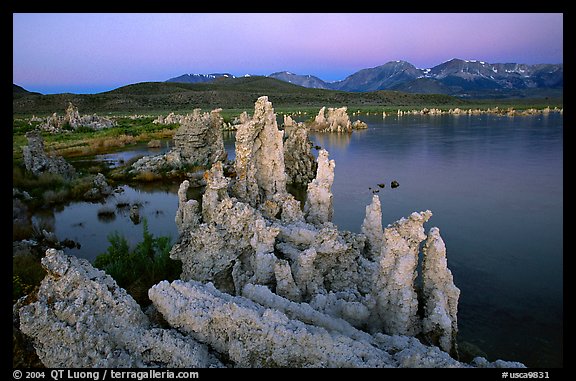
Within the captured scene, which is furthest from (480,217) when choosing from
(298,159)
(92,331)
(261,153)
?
(92,331)

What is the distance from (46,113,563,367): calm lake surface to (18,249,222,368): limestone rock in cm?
555

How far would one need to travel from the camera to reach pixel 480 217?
15016mm

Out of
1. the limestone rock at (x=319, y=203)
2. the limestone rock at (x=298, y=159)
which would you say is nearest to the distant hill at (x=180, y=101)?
the limestone rock at (x=298, y=159)

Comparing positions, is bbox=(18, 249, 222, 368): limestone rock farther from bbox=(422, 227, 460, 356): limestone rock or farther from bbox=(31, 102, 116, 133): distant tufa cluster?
bbox=(31, 102, 116, 133): distant tufa cluster

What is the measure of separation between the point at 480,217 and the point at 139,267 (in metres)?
12.0

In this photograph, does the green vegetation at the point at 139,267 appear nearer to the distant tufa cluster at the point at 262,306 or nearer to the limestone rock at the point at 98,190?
the distant tufa cluster at the point at 262,306

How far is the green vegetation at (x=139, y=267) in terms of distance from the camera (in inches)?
344

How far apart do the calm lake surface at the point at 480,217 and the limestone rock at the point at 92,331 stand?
5548mm

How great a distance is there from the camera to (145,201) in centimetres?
1912

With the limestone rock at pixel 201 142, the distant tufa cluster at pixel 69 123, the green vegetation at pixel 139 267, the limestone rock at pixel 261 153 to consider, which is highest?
the distant tufa cluster at pixel 69 123

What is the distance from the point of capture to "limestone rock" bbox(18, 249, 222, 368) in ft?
16.5
